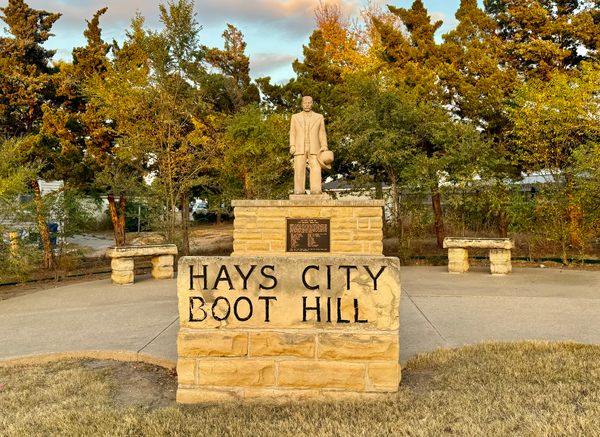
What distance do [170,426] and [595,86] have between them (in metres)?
12.2

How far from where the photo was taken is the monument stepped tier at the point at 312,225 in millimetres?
8820

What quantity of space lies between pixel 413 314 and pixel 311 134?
4642mm

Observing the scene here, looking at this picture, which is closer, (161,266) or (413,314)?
(413,314)

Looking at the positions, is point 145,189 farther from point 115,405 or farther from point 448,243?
point 115,405

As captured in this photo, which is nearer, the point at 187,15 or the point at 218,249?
the point at 187,15

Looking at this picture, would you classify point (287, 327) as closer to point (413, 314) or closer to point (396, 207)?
point (413, 314)

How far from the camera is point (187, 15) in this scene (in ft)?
41.5

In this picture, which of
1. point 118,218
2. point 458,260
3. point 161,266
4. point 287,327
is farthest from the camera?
point 118,218

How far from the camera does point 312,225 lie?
8828mm

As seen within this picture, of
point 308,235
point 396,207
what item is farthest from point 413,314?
point 396,207

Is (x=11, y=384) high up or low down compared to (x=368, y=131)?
down

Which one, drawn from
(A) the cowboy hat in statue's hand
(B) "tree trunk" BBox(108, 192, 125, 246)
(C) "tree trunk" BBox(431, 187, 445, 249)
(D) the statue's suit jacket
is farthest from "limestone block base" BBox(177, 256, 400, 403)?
(B) "tree trunk" BBox(108, 192, 125, 246)

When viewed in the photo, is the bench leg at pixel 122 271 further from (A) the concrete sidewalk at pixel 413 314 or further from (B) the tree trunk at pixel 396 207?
(B) the tree trunk at pixel 396 207

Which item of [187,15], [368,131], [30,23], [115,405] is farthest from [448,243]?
[30,23]
